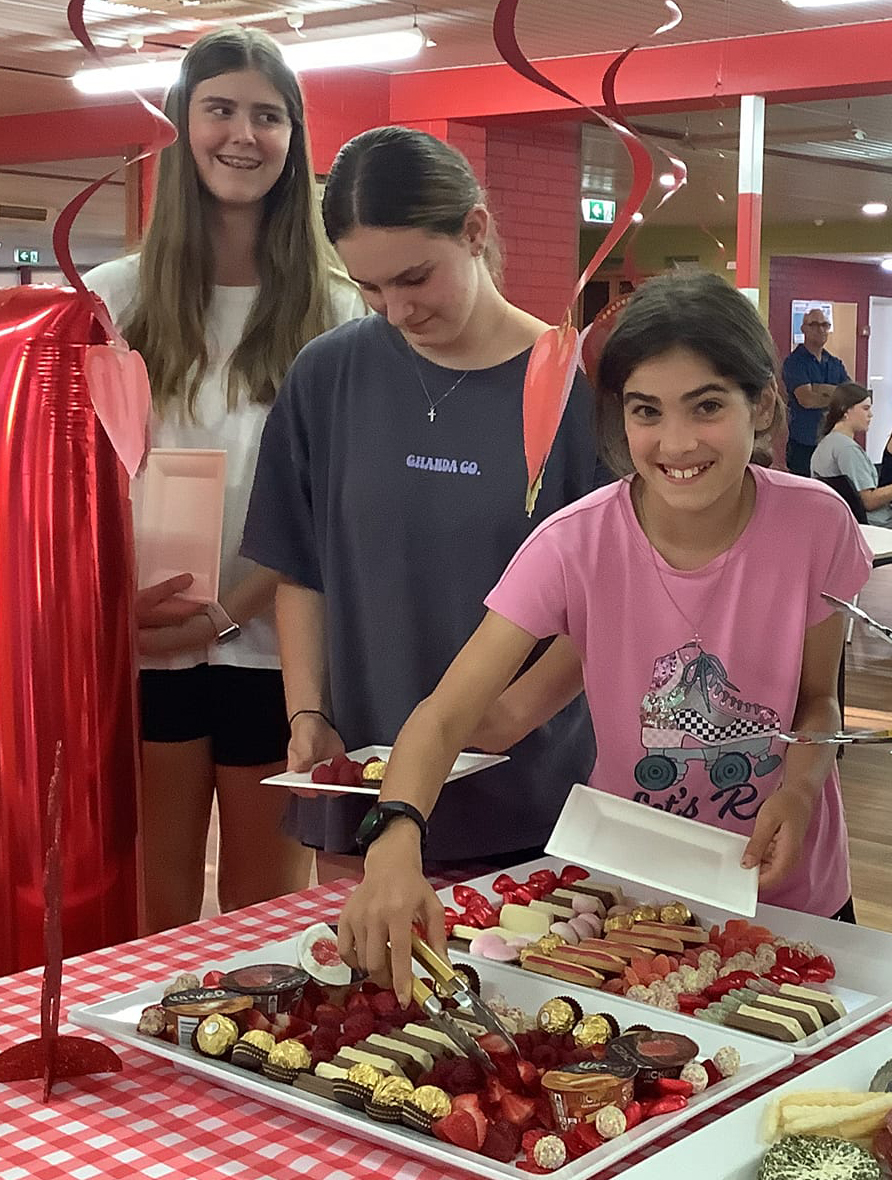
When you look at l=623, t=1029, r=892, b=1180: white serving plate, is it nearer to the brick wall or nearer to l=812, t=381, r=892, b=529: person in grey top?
l=812, t=381, r=892, b=529: person in grey top

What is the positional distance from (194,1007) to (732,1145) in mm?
371

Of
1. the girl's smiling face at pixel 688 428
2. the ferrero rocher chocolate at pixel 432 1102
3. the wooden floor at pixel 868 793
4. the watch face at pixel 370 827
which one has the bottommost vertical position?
the wooden floor at pixel 868 793

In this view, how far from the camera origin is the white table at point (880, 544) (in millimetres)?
4715

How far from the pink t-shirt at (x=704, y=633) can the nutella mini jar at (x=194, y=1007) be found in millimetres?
A: 457

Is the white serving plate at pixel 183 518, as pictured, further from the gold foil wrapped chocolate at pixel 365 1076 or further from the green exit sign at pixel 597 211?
the green exit sign at pixel 597 211

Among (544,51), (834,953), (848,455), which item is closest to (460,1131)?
(834,953)

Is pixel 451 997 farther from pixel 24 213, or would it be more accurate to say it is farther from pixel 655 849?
pixel 24 213

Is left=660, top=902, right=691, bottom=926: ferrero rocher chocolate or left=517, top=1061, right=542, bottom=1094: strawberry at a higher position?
left=660, top=902, right=691, bottom=926: ferrero rocher chocolate

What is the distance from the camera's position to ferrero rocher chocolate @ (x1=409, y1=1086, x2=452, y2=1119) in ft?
2.97

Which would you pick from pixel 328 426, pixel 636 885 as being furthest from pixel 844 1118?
pixel 328 426

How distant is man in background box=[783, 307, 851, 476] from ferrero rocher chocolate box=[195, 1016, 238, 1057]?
8.68 meters

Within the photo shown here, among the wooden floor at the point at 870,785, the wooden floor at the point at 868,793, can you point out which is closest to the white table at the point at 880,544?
the wooden floor at the point at 870,785

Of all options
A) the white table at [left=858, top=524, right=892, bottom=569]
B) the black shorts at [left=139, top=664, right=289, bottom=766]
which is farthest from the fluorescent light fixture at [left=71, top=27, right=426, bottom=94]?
the black shorts at [left=139, top=664, right=289, bottom=766]

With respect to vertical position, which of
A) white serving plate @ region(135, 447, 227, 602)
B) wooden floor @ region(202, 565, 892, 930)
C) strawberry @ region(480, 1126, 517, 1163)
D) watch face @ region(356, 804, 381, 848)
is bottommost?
wooden floor @ region(202, 565, 892, 930)
